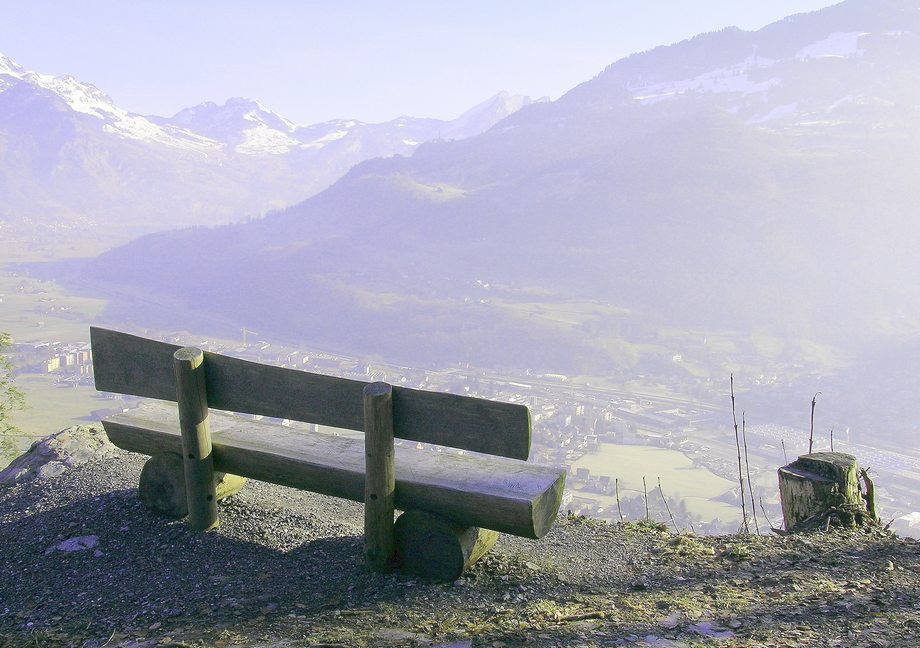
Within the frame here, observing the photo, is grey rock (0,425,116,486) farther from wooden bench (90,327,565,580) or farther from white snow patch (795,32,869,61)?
white snow patch (795,32,869,61)

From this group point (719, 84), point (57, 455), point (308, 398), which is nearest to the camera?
point (308, 398)

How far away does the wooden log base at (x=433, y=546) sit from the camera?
451 cm

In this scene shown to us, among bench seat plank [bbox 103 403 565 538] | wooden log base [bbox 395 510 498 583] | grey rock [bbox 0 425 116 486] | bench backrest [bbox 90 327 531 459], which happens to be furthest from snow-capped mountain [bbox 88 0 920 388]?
wooden log base [bbox 395 510 498 583]

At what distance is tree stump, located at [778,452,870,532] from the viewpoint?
6.00 meters

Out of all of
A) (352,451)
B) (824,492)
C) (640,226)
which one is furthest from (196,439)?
(640,226)

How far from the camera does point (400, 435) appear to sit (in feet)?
15.0

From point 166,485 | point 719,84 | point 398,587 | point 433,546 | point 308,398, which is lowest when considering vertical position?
point 398,587

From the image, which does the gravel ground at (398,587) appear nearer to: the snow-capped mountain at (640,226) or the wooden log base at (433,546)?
the wooden log base at (433,546)

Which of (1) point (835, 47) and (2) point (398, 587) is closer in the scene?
(2) point (398, 587)

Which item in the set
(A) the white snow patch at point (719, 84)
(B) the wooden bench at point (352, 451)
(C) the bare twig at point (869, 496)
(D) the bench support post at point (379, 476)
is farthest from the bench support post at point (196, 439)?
(A) the white snow patch at point (719, 84)

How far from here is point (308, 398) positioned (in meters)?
4.77

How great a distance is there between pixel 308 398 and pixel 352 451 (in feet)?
2.05

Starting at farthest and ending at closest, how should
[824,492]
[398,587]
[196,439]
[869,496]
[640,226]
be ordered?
[640,226]
[869,496]
[824,492]
[196,439]
[398,587]

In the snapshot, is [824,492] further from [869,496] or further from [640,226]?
[640,226]
